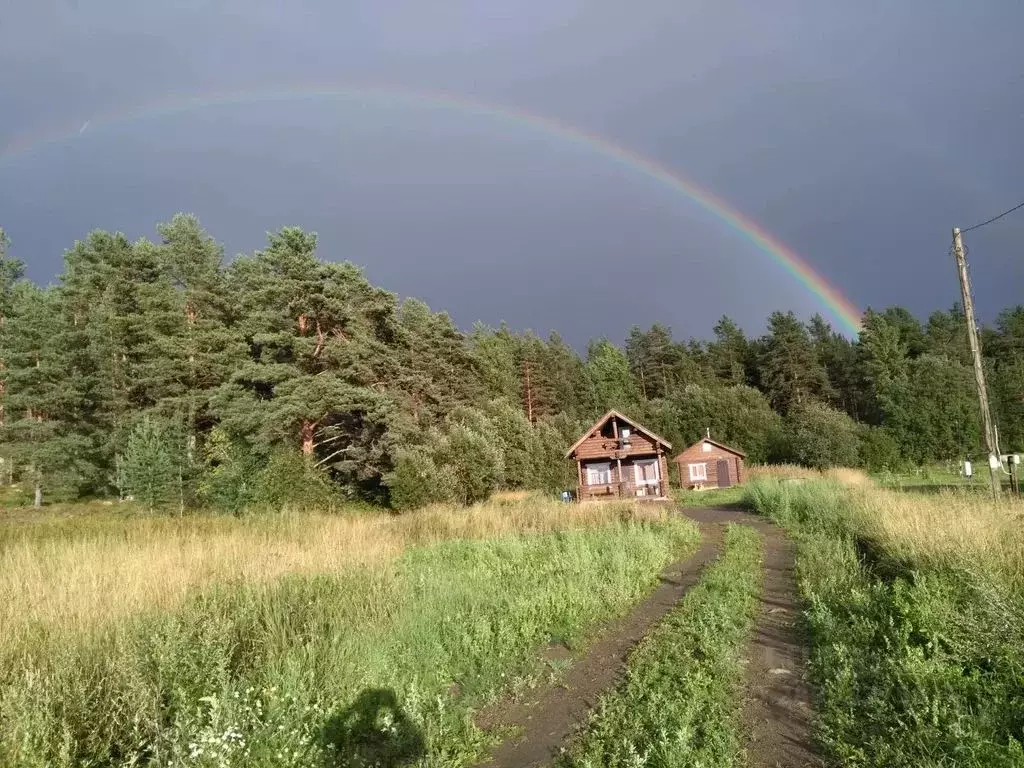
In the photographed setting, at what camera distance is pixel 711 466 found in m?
46.2

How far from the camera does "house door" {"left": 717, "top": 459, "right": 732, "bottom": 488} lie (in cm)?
4553

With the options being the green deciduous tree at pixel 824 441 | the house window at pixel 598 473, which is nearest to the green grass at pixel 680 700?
the house window at pixel 598 473

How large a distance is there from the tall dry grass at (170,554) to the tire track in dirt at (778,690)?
5.46 meters

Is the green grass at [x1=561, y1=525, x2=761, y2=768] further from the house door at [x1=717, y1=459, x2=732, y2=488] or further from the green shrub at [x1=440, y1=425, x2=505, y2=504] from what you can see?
the house door at [x1=717, y1=459, x2=732, y2=488]

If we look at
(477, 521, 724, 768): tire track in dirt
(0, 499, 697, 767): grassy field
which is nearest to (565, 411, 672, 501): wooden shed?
(0, 499, 697, 767): grassy field

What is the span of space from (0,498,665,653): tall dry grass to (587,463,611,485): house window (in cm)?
2090

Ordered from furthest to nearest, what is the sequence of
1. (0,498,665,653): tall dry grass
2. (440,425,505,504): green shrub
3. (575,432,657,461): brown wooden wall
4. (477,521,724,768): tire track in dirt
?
(575,432,657,461): brown wooden wall < (440,425,505,504): green shrub < (0,498,665,653): tall dry grass < (477,521,724,768): tire track in dirt

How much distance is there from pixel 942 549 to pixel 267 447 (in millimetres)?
28698

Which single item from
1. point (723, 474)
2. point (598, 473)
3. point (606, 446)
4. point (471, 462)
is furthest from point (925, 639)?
point (723, 474)

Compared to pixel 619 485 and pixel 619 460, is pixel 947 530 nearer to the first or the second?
pixel 619 485

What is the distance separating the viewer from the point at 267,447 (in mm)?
30031

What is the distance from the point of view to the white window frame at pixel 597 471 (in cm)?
3800

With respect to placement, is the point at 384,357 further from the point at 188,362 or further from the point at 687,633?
the point at 687,633

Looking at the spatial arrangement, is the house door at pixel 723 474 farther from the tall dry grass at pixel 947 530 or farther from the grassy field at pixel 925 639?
the grassy field at pixel 925 639
